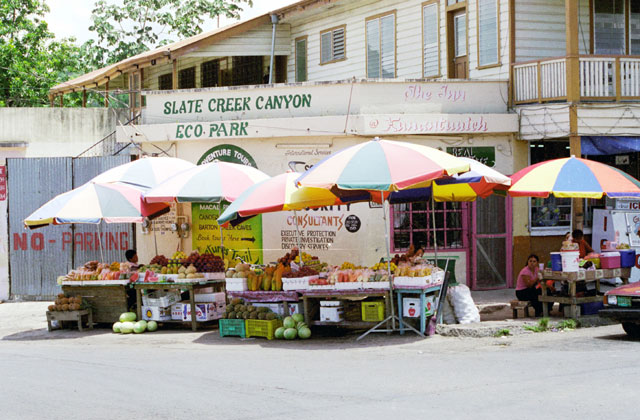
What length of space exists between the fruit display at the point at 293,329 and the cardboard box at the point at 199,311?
6.42 feet

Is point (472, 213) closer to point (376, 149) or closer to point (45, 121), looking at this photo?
point (376, 149)

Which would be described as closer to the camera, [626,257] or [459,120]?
[626,257]

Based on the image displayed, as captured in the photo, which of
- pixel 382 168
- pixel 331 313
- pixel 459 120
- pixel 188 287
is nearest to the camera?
pixel 382 168

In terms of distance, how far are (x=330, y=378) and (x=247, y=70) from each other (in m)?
17.6

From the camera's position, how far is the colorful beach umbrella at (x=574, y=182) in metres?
13.3

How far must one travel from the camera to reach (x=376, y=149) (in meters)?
12.2

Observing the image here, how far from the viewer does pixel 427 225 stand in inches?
691

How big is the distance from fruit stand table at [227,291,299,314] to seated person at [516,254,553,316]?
13.1 ft

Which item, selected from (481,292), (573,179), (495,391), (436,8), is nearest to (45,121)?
(436,8)

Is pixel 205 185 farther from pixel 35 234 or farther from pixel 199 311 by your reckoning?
pixel 35 234

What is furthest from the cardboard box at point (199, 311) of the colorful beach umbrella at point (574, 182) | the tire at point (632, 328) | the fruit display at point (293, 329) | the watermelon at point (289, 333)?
the tire at point (632, 328)

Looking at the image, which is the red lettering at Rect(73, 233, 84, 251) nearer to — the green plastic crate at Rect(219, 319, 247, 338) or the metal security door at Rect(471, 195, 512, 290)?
the green plastic crate at Rect(219, 319, 247, 338)

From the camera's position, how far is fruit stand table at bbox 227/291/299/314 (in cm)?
1294

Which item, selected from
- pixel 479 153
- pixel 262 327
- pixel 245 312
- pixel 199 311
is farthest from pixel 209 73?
pixel 262 327
